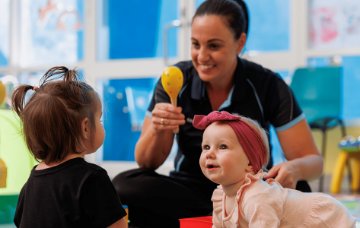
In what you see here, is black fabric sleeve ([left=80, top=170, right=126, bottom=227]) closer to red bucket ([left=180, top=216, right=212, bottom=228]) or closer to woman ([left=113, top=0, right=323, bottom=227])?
red bucket ([left=180, top=216, right=212, bottom=228])

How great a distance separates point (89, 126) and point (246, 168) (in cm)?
31

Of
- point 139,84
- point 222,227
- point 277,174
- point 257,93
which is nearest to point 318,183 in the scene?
point 139,84

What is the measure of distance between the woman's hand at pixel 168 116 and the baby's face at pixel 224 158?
1.35 feet

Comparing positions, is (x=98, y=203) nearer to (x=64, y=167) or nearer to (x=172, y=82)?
(x=64, y=167)

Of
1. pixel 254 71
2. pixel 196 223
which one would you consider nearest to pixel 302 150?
pixel 254 71

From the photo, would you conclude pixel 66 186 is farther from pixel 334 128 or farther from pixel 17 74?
pixel 17 74

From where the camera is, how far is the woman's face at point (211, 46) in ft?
5.25

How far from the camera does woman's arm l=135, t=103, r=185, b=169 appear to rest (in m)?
1.49

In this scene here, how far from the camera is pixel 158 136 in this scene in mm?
1622

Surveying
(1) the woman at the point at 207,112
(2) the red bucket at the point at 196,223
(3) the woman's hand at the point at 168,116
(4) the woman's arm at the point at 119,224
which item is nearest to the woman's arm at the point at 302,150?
(1) the woman at the point at 207,112

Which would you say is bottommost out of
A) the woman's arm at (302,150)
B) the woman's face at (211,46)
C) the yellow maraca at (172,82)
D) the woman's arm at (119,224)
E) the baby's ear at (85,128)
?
the woman's arm at (119,224)

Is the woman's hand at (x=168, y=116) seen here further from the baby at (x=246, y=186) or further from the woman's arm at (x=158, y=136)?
the baby at (x=246, y=186)

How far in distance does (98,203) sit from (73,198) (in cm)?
4

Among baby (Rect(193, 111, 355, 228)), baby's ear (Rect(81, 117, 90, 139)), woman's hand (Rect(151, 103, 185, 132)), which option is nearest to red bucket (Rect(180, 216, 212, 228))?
baby (Rect(193, 111, 355, 228))
